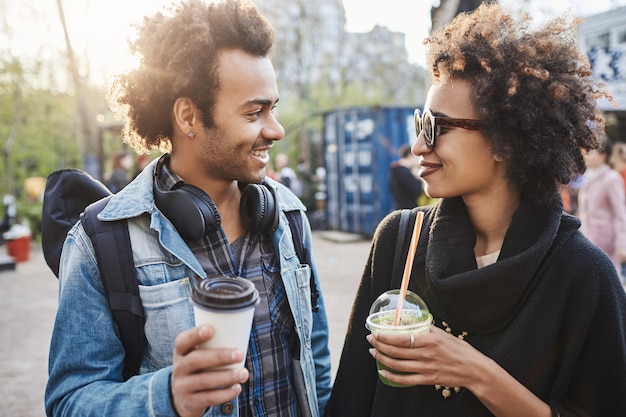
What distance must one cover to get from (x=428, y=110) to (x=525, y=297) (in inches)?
28.4

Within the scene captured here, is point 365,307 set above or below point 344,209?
above

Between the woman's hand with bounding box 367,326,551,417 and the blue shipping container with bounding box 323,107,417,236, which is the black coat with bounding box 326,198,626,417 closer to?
the woman's hand with bounding box 367,326,551,417

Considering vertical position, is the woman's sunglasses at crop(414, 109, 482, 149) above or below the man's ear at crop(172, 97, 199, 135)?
below

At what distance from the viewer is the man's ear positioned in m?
1.91

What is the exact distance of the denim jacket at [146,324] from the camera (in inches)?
58.6

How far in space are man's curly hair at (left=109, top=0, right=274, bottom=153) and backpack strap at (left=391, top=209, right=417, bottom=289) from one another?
798 millimetres

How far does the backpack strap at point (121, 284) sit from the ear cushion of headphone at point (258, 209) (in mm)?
466

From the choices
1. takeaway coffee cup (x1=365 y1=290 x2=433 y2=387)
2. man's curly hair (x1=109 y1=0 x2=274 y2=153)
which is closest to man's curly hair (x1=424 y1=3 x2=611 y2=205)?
takeaway coffee cup (x1=365 y1=290 x2=433 y2=387)

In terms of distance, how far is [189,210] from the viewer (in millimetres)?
1771

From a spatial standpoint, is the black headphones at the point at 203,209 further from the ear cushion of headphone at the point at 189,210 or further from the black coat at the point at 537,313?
the black coat at the point at 537,313

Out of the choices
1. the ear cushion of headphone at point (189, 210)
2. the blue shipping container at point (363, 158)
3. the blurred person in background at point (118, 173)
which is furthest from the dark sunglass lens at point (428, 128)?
the blue shipping container at point (363, 158)

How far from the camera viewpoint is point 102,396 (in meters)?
1.50

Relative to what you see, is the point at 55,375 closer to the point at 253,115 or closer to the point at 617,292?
the point at 253,115

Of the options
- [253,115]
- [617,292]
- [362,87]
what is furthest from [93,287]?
[362,87]
